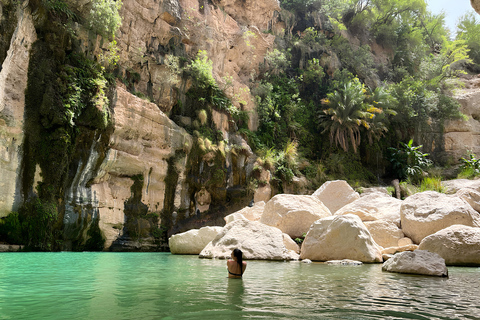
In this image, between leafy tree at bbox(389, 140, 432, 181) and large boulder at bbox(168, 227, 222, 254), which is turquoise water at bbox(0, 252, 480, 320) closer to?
large boulder at bbox(168, 227, 222, 254)

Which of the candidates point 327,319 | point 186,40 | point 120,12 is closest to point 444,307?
point 327,319

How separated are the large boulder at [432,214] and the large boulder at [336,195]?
4.03 m

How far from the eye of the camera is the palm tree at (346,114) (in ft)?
84.9

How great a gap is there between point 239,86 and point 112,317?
22.0 meters

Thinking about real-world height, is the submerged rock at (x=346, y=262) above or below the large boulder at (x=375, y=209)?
below

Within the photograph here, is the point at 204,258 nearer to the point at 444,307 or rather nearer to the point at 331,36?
the point at 444,307

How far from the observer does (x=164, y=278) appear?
19.4ft

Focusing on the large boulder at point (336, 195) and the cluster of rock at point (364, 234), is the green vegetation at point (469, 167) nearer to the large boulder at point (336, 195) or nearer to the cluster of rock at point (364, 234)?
the cluster of rock at point (364, 234)

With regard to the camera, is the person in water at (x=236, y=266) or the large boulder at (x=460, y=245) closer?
the person in water at (x=236, y=266)

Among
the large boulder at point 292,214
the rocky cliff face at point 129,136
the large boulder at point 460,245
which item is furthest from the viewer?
the rocky cliff face at point 129,136

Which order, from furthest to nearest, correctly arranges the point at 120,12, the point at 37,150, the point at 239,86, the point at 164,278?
the point at 239,86 → the point at 120,12 → the point at 37,150 → the point at 164,278

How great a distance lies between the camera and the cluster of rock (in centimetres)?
802

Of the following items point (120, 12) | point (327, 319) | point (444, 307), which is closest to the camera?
point (327, 319)

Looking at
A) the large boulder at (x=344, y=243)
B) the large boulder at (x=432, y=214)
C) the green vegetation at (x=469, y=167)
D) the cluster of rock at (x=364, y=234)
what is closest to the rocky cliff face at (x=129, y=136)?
the cluster of rock at (x=364, y=234)
